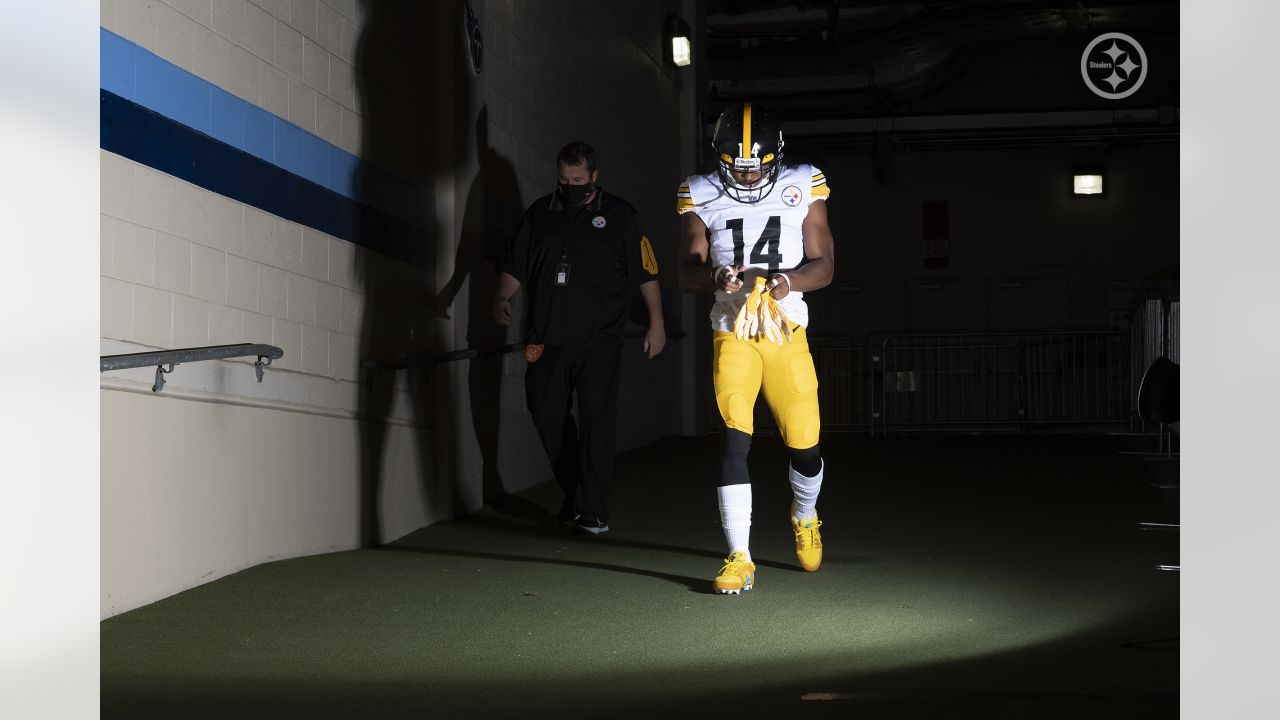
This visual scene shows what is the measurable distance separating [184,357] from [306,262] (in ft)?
5.33

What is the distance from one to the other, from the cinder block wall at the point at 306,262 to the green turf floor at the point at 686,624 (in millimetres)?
316

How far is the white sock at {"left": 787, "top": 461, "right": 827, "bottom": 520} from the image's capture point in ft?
20.4

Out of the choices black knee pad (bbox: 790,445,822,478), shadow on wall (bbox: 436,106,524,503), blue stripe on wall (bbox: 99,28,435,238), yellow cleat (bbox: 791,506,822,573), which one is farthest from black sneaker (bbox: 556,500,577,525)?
black knee pad (bbox: 790,445,822,478)

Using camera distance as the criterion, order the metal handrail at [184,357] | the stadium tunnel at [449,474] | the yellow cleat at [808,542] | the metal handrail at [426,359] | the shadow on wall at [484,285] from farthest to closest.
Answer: the shadow on wall at [484,285], the metal handrail at [426,359], the yellow cleat at [808,542], the metal handrail at [184,357], the stadium tunnel at [449,474]

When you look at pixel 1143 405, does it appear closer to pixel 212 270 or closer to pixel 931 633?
pixel 931 633

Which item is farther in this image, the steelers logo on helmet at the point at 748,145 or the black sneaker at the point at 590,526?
the black sneaker at the point at 590,526

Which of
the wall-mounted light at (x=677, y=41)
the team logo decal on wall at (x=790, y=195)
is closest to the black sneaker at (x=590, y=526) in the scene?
the team logo decal on wall at (x=790, y=195)

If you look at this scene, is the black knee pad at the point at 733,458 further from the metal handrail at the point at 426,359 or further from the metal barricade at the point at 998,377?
the metal barricade at the point at 998,377

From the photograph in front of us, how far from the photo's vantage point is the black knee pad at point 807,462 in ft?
20.3

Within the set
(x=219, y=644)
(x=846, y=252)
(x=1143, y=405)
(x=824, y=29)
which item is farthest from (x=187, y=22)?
(x=846, y=252)

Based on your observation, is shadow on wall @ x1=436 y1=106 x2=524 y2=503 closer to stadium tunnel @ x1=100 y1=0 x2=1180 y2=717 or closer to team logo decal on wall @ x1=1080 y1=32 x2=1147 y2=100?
stadium tunnel @ x1=100 y1=0 x2=1180 y2=717

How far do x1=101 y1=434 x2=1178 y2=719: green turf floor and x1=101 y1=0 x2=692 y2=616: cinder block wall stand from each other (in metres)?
0.32
